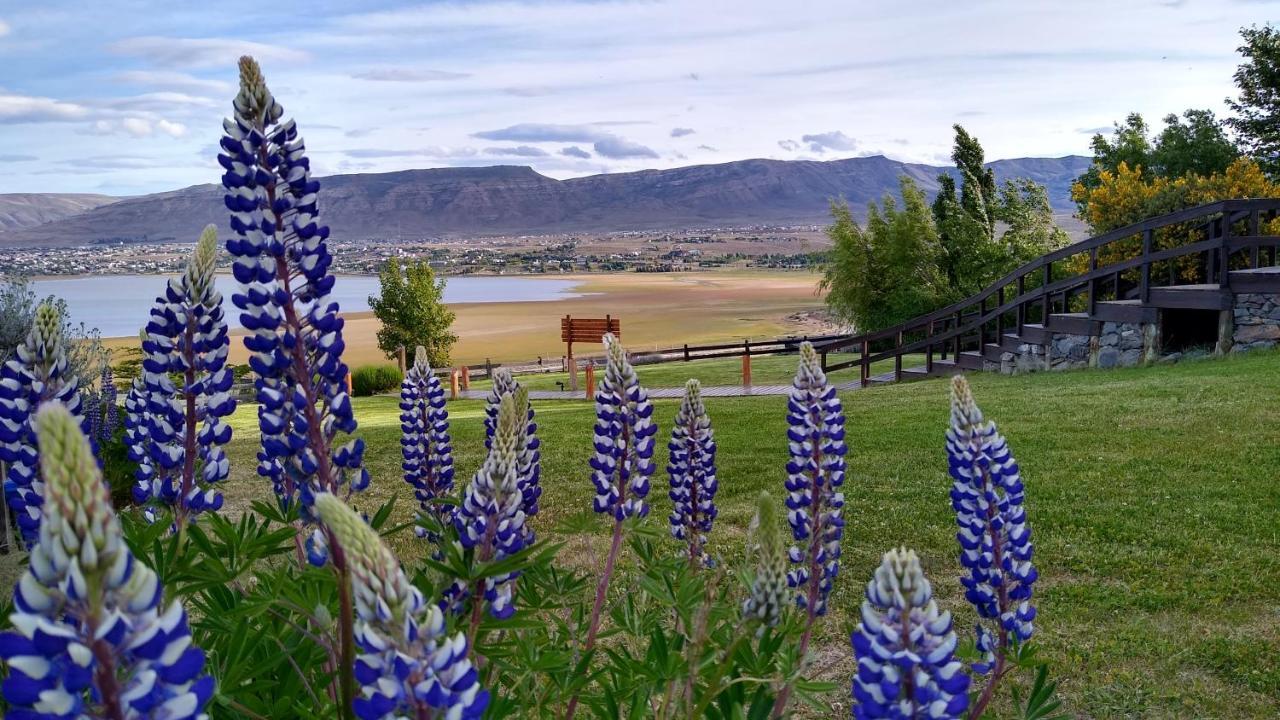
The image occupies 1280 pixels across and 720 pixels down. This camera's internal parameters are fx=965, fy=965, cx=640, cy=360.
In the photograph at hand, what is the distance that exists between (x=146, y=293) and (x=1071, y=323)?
132 meters

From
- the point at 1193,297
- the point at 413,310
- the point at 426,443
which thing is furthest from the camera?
the point at 413,310

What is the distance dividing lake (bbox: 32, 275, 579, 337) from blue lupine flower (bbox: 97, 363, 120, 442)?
6471 cm

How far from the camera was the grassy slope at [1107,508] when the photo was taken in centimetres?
585

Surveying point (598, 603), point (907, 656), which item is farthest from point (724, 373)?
point (907, 656)

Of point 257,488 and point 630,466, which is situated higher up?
point 630,466

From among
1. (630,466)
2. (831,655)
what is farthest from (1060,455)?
(630,466)

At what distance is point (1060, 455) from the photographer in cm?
1062

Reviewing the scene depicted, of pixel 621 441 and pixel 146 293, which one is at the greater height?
pixel 621 441

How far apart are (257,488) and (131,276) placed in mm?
187700

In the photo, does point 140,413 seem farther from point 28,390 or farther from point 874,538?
point 874,538

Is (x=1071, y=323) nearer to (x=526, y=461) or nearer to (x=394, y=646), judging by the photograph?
(x=526, y=461)

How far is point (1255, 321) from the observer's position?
1587cm

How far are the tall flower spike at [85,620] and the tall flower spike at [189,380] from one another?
1.38 meters

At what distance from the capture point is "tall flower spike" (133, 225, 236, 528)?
8.11ft
